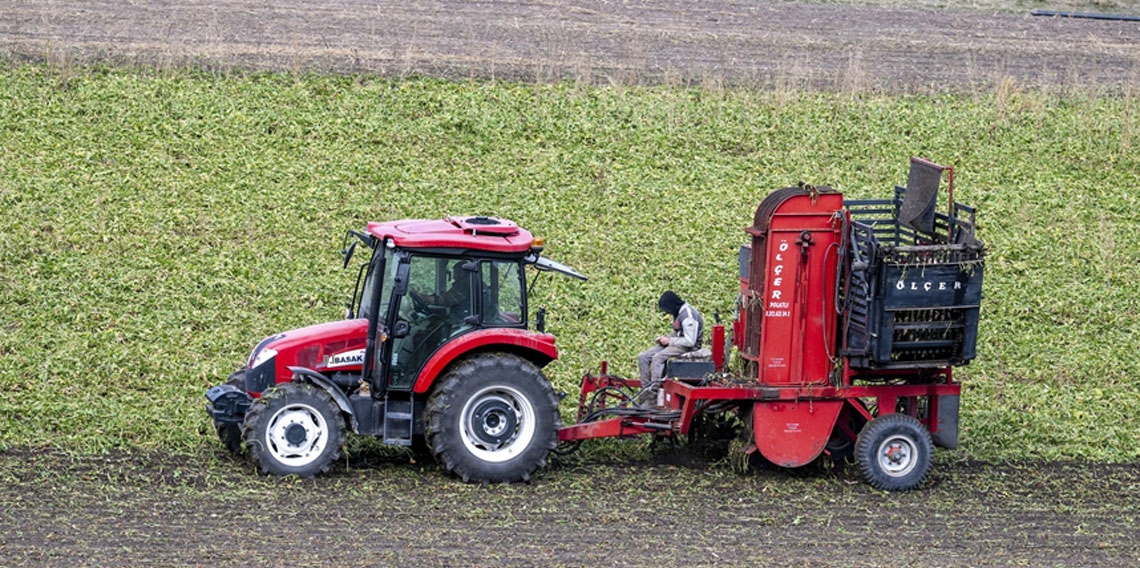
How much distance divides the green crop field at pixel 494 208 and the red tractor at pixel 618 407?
1390 millimetres

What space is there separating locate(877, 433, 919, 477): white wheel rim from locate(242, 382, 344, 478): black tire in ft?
14.4

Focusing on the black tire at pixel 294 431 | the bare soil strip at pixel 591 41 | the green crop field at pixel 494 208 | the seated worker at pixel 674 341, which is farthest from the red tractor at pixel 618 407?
the bare soil strip at pixel 591 41

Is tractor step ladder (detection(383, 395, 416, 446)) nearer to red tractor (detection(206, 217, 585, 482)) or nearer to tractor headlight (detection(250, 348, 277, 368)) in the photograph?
red tractor (detection(206, 217, 585, 482))

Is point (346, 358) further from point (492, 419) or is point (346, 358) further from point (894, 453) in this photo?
point (894, 453)

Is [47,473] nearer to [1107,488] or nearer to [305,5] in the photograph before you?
[1107,488]

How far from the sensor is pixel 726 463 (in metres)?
12.8

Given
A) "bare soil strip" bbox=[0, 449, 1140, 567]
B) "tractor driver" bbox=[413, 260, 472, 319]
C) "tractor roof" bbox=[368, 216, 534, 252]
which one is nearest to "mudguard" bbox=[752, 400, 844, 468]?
"bare soil strip" bbox=[0, 449, 1140, 567]

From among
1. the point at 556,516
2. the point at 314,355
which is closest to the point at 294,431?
the point at 314,355

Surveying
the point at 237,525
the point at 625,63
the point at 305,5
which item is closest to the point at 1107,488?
the point at 237,525

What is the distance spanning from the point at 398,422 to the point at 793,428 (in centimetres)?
323

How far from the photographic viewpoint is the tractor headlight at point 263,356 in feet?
40.3

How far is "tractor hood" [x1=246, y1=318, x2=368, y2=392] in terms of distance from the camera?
40.1 ft

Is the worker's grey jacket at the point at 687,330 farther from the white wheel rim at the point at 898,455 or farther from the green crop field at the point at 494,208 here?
the green crop field at the point at 494,208

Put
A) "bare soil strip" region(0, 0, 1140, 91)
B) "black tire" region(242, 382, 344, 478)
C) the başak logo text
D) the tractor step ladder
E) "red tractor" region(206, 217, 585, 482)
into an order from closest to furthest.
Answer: "black tire" region(242, 382, 344, 478) < "red tractor" region(206, 217, 585, 482) < the tractor step ladder < the başak logo text < "bare soil strip" region(0, 0, 1140, 91)
